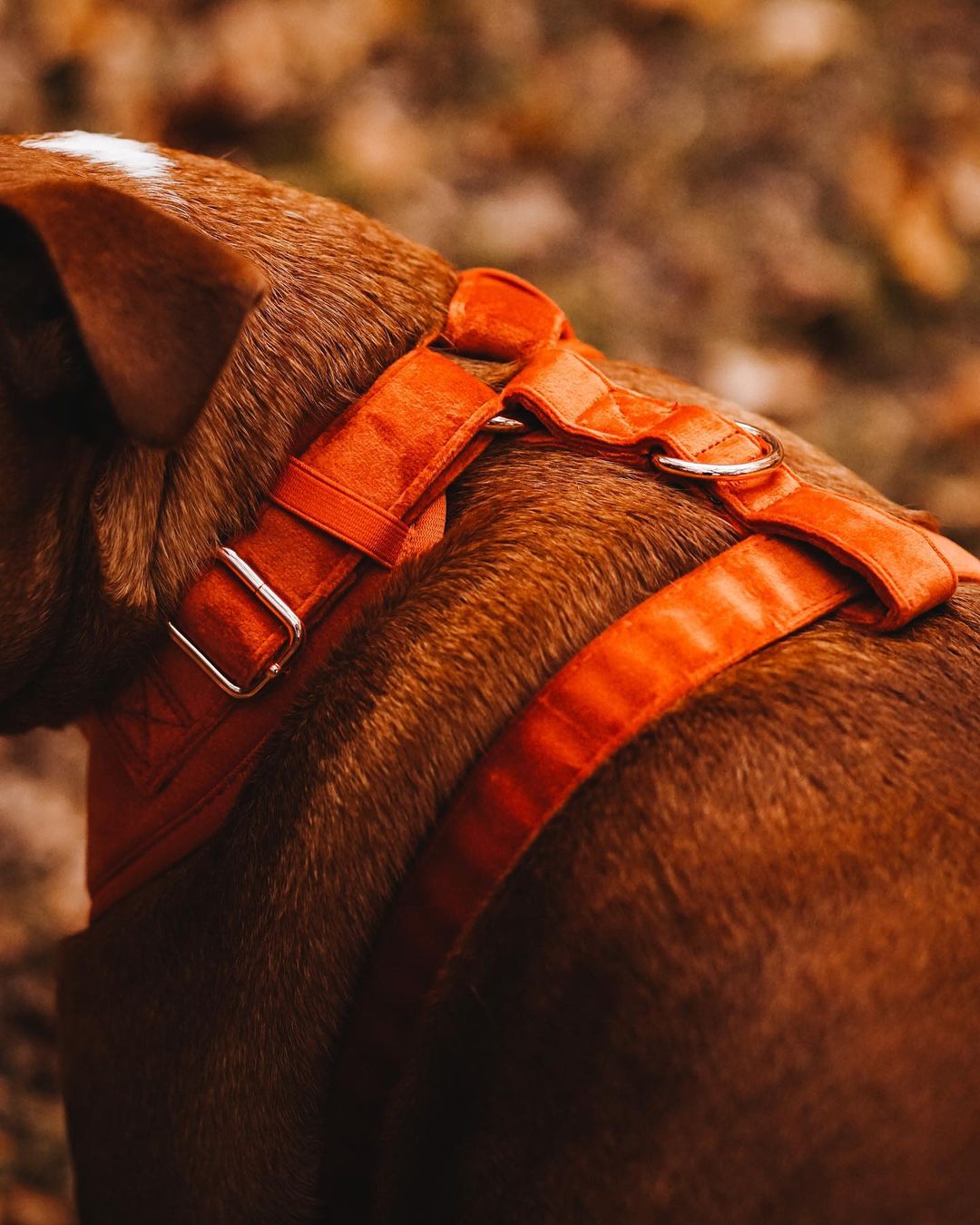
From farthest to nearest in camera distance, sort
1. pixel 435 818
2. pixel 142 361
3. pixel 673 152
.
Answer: pixel 673 152 → pixel 435 818 → pixel 142 361

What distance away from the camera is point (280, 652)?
1149mm

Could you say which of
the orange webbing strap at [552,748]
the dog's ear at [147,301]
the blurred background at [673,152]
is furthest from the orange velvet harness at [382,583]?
the blurred background at [673,152]

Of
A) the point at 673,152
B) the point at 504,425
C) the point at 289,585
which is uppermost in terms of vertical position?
the point at 673,152

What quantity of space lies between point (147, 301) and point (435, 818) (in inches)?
21.2

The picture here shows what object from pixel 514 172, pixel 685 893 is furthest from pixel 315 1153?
pixel 514 172

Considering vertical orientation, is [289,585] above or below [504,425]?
below

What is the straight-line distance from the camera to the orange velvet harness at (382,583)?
1.07m

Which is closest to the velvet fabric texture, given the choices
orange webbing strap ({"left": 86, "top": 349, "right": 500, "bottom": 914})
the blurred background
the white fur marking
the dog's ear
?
orange webbing strap ({"left": 86, "top": 349, "right": 500, "bottom": 914})

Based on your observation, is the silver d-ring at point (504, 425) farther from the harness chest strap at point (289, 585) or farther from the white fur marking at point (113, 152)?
the white fur marking at point (113, 152)

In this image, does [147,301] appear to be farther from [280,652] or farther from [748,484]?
[748,484]

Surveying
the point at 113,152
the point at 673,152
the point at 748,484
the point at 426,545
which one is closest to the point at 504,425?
the point at 426,545

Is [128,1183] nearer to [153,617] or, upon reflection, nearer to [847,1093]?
[153,617]

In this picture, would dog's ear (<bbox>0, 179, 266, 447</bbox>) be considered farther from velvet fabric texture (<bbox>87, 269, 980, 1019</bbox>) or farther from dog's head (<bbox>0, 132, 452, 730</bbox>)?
velvet fabric texture (<bbox>87, 269, 980, 1019</bbox>)

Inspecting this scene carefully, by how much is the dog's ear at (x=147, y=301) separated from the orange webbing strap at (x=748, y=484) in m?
0.35
